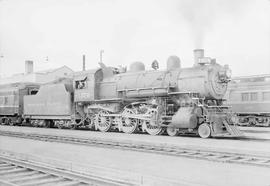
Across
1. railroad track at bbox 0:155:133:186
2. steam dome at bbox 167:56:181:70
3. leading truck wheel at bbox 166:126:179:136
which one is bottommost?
railroad track at bbox 0:155:133:186

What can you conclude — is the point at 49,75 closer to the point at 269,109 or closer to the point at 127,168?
the point at 269,109

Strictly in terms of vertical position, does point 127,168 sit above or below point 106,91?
below

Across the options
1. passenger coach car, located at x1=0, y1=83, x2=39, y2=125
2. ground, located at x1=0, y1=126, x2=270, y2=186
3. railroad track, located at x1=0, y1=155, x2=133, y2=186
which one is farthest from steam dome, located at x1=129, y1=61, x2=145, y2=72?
railroad track, located at x1=0, y1=155, x2=133, y2=186

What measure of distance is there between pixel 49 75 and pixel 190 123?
41.1 meters

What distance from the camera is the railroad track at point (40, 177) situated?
5.45m

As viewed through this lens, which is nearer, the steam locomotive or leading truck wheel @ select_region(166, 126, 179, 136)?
the steam locomotive

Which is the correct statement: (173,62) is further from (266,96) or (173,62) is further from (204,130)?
(266,96)

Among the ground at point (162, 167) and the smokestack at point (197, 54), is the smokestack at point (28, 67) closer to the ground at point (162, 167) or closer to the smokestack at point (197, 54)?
the smokestack at point (197, 54)

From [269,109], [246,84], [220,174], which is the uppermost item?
[246,84]

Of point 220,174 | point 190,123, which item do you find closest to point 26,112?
point 190,123

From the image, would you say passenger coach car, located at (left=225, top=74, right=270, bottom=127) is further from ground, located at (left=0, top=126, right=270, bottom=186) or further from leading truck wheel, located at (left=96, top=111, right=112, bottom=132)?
ground, located at (left=0, top=126, right=270, bottom=186)

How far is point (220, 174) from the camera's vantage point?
631cm

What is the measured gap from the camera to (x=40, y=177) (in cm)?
604

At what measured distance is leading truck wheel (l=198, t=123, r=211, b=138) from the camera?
1271 centimetres
